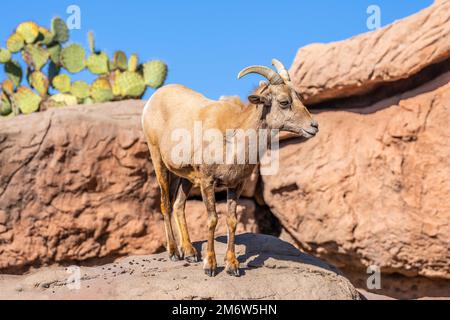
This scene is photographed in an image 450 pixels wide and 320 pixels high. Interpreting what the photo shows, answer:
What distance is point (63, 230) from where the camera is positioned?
1057cm

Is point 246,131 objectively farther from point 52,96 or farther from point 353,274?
point 52,96

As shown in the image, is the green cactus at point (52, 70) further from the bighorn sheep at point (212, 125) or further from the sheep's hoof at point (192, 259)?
the sheep's hoof at point (192, 259)

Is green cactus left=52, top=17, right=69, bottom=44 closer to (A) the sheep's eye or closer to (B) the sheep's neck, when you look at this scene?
(B) the sheep's neck

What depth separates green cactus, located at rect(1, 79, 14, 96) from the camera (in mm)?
13250

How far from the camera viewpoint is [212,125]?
261 inches

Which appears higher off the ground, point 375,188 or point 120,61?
point 120,61

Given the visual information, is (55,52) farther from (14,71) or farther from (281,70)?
(281,70)

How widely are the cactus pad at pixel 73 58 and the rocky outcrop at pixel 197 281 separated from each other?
6.92m

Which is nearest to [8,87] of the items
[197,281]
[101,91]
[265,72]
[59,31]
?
[59,31]

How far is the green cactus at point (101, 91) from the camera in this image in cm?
1229

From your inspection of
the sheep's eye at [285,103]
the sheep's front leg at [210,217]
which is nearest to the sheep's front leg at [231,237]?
the sheep's front leg at [210,217]

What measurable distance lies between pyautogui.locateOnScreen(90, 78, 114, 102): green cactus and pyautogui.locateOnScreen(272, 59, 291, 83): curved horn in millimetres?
6236

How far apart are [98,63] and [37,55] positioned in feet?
4.69

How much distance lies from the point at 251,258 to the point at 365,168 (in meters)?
3.87
